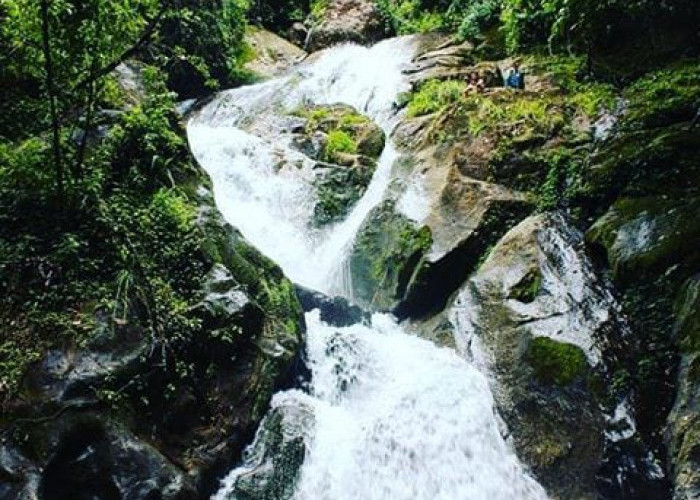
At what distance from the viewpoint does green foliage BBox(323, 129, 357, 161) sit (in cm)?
1130

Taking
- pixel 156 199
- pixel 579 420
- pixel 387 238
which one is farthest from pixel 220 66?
pixel 579 420

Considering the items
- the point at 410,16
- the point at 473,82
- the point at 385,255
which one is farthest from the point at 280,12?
the point at 385,255

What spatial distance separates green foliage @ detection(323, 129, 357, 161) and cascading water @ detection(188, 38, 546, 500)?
494mm

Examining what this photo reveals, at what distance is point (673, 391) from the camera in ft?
18.7

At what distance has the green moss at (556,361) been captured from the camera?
6113 millimetres

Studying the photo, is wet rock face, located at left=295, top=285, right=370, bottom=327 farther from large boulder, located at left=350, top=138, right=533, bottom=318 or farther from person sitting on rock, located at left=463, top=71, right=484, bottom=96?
person sitting on rock, located at left=463, top=71, right=484, bottom=96

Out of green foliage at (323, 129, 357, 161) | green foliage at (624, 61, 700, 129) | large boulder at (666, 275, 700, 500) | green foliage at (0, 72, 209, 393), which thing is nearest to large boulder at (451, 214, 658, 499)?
large boulder at (666, 275, 700, 500)

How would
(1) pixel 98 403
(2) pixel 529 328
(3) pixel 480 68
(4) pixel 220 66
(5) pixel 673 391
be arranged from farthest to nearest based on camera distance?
1. (4) pixel 220 66
2. (3) pixel 480 68
3. (2) pixel 529 328
4. (5) pixel 673 391
5. (1) pixel 98 403

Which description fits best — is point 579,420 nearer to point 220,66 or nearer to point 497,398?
point 497,398

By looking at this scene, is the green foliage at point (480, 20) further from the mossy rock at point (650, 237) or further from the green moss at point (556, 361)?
the green moss at point (556, 361)

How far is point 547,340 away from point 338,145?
641 cm

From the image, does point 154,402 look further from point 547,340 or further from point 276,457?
point 547,340

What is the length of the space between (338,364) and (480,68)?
815 cm

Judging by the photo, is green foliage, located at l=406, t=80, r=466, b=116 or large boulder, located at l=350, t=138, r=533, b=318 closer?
large boulder, located at l=350, t=138, r=533, b=318
